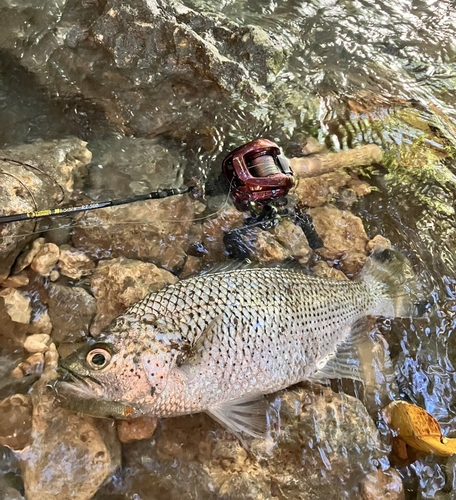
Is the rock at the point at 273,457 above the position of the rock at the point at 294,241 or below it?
below

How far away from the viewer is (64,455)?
2.71m

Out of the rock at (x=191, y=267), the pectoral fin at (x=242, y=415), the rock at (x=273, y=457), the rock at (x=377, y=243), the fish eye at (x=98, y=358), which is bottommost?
the rock at (x=273, y=457)

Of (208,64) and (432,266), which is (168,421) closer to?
(432,266)

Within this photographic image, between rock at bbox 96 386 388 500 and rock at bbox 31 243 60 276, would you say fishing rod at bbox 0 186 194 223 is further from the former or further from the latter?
rock at bbox 96 386 388 500

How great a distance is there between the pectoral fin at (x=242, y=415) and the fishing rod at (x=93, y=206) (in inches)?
66.6

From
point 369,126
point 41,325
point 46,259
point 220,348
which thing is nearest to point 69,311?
point 41,325

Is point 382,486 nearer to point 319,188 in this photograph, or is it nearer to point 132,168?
point 319,188

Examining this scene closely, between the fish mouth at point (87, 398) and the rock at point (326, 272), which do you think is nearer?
the fish mouth at point (87, 398)

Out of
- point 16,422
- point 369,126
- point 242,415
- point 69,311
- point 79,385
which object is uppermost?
point 369,126

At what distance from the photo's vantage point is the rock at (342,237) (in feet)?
13.7

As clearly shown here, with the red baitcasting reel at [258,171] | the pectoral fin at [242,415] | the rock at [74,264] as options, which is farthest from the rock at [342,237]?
the rock at [74,264]

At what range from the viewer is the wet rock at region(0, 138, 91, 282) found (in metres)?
3.21

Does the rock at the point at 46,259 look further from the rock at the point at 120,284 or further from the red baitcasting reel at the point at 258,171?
the red baitcasting reel at the point at 258,171

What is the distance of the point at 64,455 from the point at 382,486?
2.04m
